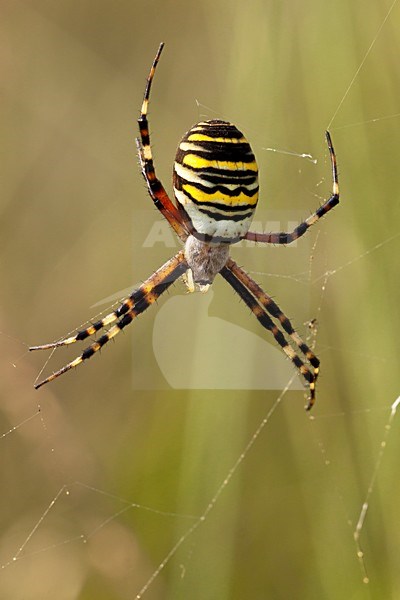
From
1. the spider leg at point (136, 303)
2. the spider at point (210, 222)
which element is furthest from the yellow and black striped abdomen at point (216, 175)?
the spider leg at point (136, 303)

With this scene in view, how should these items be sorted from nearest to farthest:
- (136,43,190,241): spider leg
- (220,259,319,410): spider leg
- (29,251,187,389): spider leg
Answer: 1. (136,43,190,241): spider leg
2. (29,251,187,389): spider leg
3. (220,259,319,410): spider leg

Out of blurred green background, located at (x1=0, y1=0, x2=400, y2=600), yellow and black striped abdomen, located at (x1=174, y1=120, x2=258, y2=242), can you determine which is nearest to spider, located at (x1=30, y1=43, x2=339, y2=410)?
yellow and black striped abdomen, located at (x1=174, y1=120, x2=258, y2=242)

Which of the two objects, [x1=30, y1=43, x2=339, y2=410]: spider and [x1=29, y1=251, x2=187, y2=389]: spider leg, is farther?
[x1=29, y1=251, x2=187, y2=389]: spider leg

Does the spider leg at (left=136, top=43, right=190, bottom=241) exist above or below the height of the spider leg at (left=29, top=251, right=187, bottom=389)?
above

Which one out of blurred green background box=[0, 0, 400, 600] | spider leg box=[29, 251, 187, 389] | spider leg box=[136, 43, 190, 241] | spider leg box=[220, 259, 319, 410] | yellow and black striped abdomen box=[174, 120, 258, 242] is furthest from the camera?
spider leg box=[220, 259, 319, 410]

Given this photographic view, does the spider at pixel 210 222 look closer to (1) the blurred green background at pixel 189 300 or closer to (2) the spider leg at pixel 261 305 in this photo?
(2) the spider leg at pixel 261 305

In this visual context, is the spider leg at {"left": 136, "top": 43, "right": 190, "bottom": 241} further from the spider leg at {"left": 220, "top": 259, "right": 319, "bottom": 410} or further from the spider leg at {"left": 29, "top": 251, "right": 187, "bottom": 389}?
the spider leg at {"left": 220, "top": 259, "right": 319, "bottom": 410}

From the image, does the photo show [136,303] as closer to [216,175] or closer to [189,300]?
[189,300]

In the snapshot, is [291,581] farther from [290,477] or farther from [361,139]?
[361,139]
